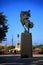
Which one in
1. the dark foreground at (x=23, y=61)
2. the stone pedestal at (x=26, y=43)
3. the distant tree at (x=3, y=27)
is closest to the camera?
the dark foreground at (x=23, y=61)

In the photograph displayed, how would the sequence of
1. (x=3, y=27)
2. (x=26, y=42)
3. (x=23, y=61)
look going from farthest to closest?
(x=3, y=27), (x=26, y=42), (x=23, y=61)

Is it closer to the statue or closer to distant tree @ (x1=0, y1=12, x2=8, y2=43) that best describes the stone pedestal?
the statue

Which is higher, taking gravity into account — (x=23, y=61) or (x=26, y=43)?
(x=26, y=43)

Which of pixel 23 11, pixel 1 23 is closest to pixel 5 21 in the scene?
pixel 1 23

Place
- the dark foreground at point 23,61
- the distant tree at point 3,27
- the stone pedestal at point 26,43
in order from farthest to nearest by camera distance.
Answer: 1. the distant tree at point 3,27
2. the stone pedestal at point 26,43
3. the dark foreground at point 23,61

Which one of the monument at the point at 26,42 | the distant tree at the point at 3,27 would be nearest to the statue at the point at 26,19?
the monument at the point at 26,42

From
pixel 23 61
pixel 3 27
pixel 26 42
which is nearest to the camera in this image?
pixel 23 61

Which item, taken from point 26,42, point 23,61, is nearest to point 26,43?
point 26,42

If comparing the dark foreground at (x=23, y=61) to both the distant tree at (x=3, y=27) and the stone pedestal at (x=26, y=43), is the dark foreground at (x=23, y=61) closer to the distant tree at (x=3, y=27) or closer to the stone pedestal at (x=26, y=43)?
the stone pedestal at (x=26, y=43)

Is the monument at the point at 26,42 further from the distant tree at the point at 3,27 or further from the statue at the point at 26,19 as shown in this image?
the distant tree at the point at 3,27

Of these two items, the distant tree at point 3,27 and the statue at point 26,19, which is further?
the distant tree at point 3,27

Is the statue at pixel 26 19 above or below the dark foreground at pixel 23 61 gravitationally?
above

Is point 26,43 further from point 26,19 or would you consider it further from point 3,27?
point 3,27

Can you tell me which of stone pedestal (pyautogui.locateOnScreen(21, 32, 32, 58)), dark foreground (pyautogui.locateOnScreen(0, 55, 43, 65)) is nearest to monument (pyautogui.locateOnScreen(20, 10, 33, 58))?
stone pedestal (pyautogui.locateOnScreen(21, 32, 32, 58))
